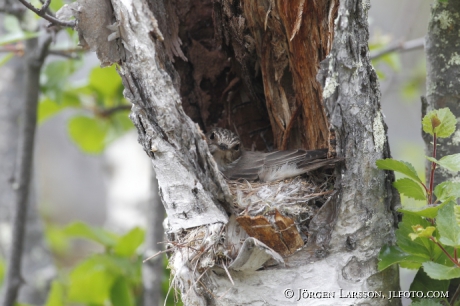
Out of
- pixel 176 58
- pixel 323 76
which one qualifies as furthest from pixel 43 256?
pixel 323 76

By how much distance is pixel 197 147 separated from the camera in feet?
6.89

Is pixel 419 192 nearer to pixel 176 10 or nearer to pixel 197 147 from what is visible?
pixel 197 147

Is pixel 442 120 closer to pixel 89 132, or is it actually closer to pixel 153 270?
pixel 153 270

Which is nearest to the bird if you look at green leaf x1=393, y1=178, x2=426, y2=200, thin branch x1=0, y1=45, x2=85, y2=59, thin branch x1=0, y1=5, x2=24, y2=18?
green leaf x1=393, y1=178, x2=426, y2=200

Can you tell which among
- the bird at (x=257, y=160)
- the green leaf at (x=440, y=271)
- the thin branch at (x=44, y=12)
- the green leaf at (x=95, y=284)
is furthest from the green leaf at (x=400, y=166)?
the green leaf at (x=95, y=284)

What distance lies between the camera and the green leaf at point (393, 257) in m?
1.93

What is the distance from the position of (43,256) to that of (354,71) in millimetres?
3381

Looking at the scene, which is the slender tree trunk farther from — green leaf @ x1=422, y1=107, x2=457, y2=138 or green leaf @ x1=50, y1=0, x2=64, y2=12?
green leaf @ x1=422, y1=107, x2=457, y2=138

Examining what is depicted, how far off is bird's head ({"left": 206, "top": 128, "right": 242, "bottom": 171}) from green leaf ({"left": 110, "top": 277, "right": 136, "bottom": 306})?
1088 millimetres

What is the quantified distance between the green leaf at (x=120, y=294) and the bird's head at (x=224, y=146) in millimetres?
1088

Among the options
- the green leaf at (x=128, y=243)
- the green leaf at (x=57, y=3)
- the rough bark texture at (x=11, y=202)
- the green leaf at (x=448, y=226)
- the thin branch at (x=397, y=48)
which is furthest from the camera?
the rough bark texture at (x=11, y=202)

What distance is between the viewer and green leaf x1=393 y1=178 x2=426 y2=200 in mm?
1950

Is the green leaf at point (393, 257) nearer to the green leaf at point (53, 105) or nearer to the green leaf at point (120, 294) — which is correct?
the green leaf at point (120, 294)

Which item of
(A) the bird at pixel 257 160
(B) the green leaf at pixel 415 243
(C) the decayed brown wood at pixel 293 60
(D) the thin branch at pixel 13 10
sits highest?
(D) the thin branch at pixel 13 10
